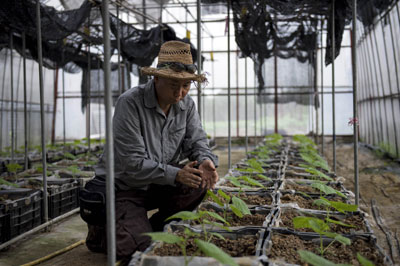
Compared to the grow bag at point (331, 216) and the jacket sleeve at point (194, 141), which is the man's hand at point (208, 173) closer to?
the jacket sleeve at point (194, 141)

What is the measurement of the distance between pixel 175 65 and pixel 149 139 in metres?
0.49

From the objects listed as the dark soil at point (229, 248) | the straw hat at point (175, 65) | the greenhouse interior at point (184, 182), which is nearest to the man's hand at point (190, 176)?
the greenhouse interior at point (184, 182)

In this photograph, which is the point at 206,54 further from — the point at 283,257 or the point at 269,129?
the point at 283,257

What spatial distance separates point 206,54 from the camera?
14781 millimetres

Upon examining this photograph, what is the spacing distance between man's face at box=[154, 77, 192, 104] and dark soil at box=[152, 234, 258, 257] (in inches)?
33.2

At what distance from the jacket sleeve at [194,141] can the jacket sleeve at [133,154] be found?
16.0 inches

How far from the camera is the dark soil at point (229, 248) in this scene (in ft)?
6.20

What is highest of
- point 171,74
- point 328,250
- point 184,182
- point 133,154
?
point 171,74

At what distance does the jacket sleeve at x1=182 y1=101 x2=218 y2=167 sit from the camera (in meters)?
2.69

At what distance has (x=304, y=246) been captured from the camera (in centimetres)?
203

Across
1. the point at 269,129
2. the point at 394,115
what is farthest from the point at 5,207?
the point at 269,129

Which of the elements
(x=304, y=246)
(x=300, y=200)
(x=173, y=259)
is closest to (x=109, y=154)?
(x=173, y=259)

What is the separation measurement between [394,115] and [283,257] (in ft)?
23.0

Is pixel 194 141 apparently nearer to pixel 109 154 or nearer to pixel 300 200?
pixel 300 200
